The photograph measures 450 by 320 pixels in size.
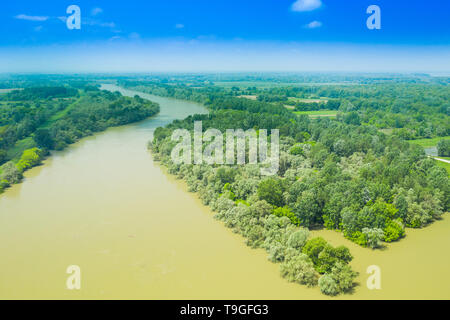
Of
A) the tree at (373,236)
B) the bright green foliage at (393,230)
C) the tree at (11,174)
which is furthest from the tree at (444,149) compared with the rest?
the tree at (11,174)

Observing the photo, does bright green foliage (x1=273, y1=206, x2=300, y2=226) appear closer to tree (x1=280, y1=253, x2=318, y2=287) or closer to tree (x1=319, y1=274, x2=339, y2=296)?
tree (x1=280, y1=253, x2=318, y2=287)

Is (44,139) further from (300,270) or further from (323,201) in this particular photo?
(300,270)

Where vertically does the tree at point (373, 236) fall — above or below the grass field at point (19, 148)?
below

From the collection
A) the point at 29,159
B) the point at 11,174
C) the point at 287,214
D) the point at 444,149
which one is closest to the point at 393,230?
the point at 287,214

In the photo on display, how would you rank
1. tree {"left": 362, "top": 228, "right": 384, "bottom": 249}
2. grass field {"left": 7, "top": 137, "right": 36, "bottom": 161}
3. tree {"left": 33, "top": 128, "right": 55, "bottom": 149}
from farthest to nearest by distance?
tree {"left": 33, "top": 128, "right": 55, "bottom": 149} → grass field {"left": 7, "top": 137, "right": 36, "bottom": 161} → tree {"left": 362, "top": 228, "right": 384, "bottom": 249}

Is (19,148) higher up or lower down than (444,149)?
higher up

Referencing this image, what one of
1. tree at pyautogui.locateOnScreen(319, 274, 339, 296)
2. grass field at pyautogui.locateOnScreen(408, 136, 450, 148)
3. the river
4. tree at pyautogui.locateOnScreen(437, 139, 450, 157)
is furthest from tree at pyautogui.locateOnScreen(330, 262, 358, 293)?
grass field at pyautogui.locateOnScreen(408, 136, 450, 148)

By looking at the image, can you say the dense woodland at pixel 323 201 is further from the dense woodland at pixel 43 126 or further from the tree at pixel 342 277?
the dense woodland at pixel 43 126
